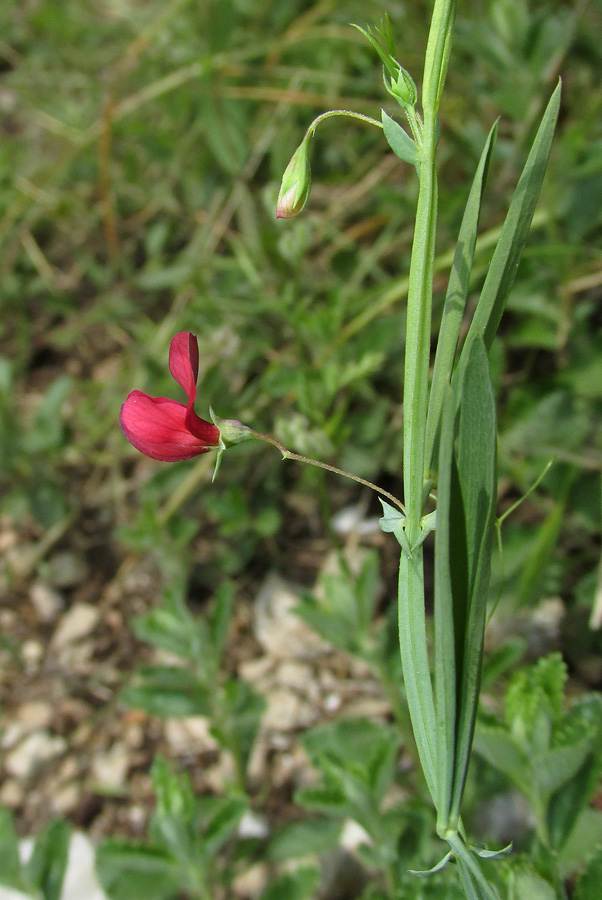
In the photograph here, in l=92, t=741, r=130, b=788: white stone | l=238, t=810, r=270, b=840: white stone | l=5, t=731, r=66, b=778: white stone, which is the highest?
l=238, t=810, r=270, b=840: white stone

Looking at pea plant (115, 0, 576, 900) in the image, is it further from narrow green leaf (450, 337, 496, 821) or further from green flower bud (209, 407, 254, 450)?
green flower bud (209, 407, 254, 450)

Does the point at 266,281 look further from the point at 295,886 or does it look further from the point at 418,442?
the point at 418,442

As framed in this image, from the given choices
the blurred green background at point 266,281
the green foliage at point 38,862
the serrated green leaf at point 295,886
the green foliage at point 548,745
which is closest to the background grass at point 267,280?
the blurred green background at point 266,281

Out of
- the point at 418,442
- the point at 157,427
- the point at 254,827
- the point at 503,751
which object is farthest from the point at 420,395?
the point at 254,827

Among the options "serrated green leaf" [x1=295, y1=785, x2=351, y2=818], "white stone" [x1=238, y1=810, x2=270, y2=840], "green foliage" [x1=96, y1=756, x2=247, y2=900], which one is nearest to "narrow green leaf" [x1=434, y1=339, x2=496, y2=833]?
"serrated green leaf" [x1=295, y1=785, x2=351, y2=818]

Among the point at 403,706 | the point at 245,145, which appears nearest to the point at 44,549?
the point at 403,706
